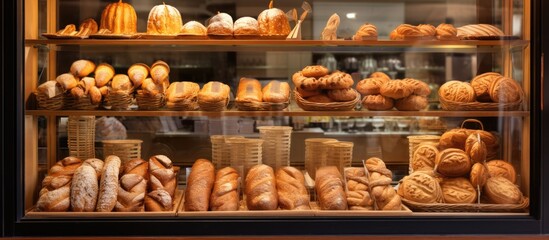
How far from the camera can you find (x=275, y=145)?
317 cm

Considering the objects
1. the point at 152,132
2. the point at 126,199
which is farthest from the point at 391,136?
the point at 126,199

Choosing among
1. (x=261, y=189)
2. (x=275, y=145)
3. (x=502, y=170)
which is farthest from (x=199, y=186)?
(x=502, y=170)

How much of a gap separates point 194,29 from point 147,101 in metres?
0.43

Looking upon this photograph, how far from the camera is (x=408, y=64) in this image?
17.0 ft

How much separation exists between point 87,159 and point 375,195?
1416 mm

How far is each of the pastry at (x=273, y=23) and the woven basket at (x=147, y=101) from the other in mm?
609

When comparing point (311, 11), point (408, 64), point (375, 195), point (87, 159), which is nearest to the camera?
point (375, 195)

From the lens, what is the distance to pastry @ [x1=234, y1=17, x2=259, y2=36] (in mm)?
2975

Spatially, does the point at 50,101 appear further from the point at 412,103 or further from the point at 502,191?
the point at 502,191

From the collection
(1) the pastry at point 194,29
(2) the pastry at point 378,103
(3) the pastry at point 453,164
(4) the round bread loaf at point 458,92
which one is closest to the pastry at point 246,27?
(1) the pastry at point 194,29

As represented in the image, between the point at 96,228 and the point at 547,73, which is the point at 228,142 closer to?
the point at 96,228

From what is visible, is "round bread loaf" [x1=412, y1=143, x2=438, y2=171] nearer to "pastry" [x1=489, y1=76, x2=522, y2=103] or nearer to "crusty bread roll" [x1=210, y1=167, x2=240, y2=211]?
"pastry" [x1=489, y1=76, x2=522, y2=103]

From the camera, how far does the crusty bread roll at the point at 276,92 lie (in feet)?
9.63

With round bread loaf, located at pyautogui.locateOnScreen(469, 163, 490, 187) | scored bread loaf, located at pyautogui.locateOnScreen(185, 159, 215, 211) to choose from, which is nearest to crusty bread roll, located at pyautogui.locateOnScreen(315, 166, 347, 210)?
scored bread loaf, located at pyautogui.locateOnScreen(185, 159, 215, 211)
